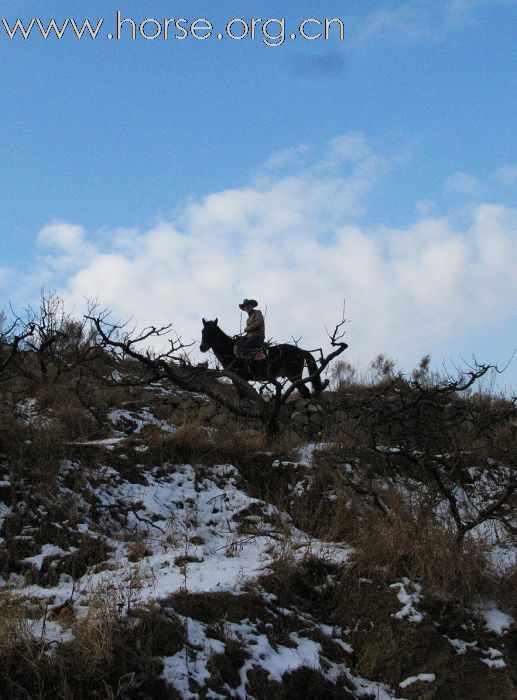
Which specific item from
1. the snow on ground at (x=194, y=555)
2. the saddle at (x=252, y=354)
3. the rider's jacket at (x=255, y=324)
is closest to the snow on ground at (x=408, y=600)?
the snow on ground at (x=194, y=555)

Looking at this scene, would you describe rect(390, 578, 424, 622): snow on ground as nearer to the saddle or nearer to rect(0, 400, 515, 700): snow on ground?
rect(0, 400, 515, 700): snow on ground

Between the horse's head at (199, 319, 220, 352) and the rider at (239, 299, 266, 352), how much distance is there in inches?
30.2

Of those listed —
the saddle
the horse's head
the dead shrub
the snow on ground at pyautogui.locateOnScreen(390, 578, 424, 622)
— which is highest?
the horse's head

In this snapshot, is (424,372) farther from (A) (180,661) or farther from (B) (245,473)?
(A) (180,661)

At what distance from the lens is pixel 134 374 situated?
1495 cm

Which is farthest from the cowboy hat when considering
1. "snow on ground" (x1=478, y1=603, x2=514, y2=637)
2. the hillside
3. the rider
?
"snow on ground" (x1=478, y1=603, x2=514, y2=637)

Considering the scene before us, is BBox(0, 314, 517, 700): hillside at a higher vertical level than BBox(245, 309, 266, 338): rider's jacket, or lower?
lower

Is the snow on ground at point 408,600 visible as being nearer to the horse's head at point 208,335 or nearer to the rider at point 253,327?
the rider at point 253,327

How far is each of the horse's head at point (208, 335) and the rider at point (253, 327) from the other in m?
0.77

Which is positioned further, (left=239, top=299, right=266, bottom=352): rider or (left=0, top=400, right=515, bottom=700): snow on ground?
(left=239, top=299, right=266, bottom=352): rider

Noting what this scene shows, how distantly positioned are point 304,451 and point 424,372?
33.0ft

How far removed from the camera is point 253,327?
13.9m

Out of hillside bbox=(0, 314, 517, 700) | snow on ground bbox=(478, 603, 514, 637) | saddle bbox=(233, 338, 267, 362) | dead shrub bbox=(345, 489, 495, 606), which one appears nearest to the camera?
hillside bbox=(0, 314, 517, 700)

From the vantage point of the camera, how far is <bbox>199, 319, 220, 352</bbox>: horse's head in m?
14.3
